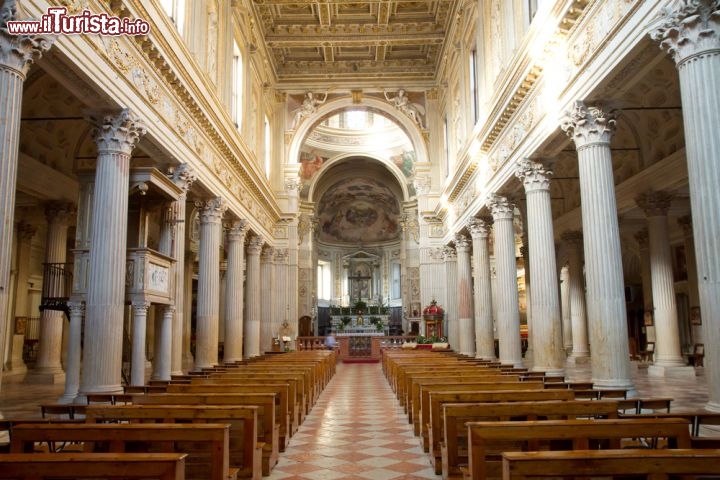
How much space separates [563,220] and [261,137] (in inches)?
522

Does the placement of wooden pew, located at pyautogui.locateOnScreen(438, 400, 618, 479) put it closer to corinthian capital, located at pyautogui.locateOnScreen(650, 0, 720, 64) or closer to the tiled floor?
the tiled floor

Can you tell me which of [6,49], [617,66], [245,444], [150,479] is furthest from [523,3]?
[150,479]

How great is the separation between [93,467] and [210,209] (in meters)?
15.3

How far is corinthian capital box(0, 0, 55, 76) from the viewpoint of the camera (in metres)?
7.09

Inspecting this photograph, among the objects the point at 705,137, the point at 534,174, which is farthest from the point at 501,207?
the point at 705,137

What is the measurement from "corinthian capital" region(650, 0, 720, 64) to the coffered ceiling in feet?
52.8

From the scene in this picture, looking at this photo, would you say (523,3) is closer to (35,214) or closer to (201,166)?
(201,166)

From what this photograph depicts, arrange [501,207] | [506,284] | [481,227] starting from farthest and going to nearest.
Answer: [481,227], [501,207], [506,284]

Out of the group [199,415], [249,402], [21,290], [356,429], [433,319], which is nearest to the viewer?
[199,415]

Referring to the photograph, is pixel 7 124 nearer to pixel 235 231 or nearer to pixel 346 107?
pixel 235 231

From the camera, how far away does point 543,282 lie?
13797 millimetres

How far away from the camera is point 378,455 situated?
705cm

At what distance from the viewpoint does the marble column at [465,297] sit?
24062mm

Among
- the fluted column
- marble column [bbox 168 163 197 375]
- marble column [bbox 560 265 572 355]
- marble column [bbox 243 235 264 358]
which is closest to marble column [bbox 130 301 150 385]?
the fluted column
